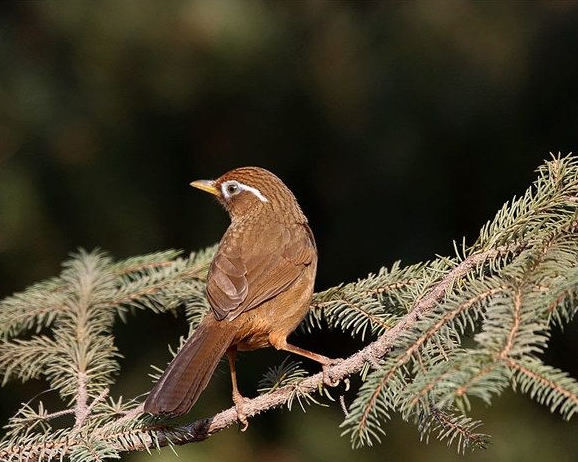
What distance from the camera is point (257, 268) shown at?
421 cm

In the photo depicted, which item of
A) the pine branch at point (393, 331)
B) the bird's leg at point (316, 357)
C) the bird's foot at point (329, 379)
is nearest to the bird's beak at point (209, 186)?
the pine branch at point (393, 331)

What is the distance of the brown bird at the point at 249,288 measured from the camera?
337cm

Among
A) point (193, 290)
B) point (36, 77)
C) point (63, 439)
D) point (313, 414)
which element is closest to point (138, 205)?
point (36, 77)

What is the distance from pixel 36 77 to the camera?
6.80 m

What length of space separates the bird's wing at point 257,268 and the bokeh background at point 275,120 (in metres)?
1.83

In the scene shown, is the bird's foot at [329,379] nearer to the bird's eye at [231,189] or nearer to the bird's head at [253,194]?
the bird's head at [253,194]

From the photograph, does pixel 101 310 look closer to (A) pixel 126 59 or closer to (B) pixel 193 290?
(B) pixel 193 290

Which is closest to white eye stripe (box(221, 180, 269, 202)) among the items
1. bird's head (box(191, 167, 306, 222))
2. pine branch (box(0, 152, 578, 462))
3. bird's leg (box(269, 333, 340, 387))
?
bird's head (box(191, 167, 306, 222))

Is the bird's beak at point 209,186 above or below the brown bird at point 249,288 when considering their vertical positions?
above

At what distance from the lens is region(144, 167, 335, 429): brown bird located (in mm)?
3365

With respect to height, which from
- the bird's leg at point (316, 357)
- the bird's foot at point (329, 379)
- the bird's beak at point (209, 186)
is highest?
the bird's beak at point (209, 186)

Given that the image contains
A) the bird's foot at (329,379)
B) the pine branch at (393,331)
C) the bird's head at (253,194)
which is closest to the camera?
the pine branch at (393,331)

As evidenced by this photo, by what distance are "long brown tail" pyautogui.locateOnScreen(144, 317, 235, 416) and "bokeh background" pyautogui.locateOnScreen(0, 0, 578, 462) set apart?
8.00ft

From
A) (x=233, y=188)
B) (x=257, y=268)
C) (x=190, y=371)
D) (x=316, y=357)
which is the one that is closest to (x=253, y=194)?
(x=233, y=188)
